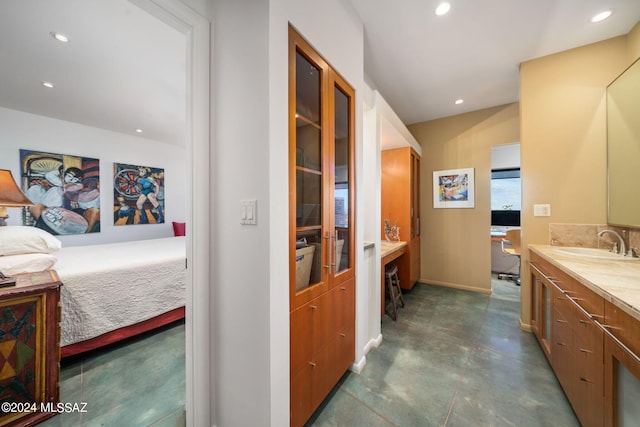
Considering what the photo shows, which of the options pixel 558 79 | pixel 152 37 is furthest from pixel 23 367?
pixel 558 79

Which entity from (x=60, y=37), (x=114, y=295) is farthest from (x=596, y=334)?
(x=60, y=37)

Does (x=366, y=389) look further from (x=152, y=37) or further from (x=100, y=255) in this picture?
(x=152, y=37)

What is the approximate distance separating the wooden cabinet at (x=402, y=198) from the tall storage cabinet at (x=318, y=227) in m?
1.95

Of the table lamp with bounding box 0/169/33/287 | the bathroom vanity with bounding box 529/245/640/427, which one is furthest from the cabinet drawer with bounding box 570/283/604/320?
the table lamp with bounding box 0/169/33/287

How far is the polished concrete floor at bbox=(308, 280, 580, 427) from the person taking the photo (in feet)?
4.56

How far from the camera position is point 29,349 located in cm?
129

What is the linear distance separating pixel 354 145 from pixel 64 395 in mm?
2665

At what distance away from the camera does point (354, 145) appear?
5.67 ft

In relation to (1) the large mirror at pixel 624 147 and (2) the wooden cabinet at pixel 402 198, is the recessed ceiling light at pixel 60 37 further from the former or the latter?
(1) the large mirror at pixel 624 147

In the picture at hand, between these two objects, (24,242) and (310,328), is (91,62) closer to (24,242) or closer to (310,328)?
(24,242)

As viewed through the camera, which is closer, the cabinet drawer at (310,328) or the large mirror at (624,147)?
the cabinet drawer at (310,328)

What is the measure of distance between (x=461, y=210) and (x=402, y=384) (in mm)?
3022

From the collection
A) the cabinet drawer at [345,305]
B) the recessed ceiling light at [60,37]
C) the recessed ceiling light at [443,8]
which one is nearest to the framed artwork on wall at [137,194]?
the recessed ceiling light at [60,37]

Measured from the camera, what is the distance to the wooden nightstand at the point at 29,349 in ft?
4.05
